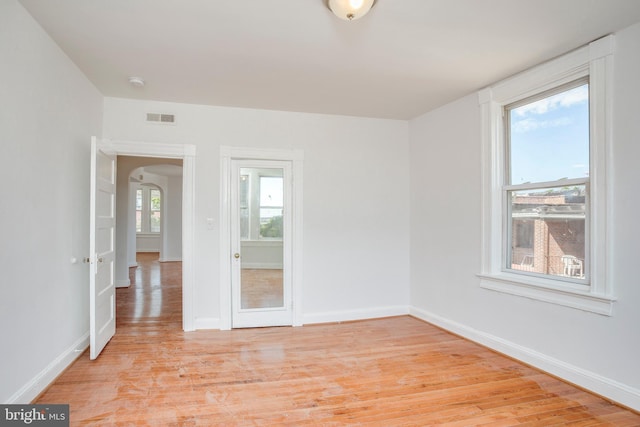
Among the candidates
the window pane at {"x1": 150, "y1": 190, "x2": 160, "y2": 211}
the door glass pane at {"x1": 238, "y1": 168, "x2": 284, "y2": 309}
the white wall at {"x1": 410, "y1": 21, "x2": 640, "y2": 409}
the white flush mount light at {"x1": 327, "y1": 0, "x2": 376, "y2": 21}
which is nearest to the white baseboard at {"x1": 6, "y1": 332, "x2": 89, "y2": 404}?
the door glass pane at {"x1": 238, "y1": 168, "x2": 284, "y2": 309}

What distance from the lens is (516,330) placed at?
322cm

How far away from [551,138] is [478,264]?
1.41 m

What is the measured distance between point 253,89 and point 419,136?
89.9 inches

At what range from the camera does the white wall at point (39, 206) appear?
6.97 feet

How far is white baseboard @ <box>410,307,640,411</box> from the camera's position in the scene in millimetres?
2406

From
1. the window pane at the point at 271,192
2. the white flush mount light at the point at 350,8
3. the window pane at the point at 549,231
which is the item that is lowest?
the window pane at the point at 549,231

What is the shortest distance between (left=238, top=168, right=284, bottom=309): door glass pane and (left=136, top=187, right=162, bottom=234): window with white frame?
9447mm

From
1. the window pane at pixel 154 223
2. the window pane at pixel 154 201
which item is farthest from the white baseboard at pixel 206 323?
the window pane at pixel 154 201

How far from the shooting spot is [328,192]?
4449mm

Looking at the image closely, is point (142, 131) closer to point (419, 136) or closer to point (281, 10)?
point (281, 10)

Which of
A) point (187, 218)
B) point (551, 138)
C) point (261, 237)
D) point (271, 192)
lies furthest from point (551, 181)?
point (187, 218)

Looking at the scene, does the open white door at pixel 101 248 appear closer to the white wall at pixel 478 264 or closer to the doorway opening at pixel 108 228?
the doorway opening at pixel 108 228

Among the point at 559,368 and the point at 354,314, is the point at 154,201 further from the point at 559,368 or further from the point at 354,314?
the point at 559,368

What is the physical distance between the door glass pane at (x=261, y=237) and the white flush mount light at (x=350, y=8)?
7.69ft
